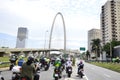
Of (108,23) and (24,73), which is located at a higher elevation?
(108,23)

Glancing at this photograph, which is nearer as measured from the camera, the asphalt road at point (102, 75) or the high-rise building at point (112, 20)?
the asphalt road at point (102, 75)

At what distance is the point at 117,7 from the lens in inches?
5856

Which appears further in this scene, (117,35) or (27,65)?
(117,35)

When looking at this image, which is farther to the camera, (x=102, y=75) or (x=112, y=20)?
(x=112, y=20)

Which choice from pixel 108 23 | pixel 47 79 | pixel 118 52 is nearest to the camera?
pixel 47 79

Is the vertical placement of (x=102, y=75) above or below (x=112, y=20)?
below

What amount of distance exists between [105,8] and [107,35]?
1921 centimetres

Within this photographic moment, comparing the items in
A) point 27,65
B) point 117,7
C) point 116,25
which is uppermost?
point 117,7

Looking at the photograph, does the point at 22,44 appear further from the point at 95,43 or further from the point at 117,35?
the point at 117,35

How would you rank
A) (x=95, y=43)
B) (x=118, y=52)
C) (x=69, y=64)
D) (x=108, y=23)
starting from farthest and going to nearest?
(x=108, y=23), (x=95, y=43), (x=118, y=52), (x=69, y=64)

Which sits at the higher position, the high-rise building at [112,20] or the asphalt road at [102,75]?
the high-rise building at [112,20]

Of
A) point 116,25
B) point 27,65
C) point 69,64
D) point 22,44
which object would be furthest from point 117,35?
point 27,65

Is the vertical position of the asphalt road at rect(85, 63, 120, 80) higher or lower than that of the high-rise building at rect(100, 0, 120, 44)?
lower

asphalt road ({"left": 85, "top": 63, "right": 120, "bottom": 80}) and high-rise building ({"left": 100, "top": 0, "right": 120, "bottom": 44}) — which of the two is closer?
asphalt road ({"left": 85, "top": 63, "right": 120, "bottom": 80})
